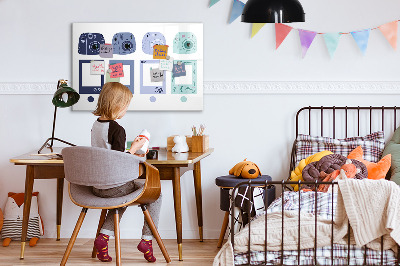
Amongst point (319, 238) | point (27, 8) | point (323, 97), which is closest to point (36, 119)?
point (27, 8)

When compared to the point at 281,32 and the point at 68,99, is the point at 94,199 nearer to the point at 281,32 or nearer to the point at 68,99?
the point at 68,99

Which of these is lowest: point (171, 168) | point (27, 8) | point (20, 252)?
point (20, 252)

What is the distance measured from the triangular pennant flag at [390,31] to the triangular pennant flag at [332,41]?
1.05 feet

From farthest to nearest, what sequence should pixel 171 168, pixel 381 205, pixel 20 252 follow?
pixel 20 252 → pixel 171 168 → pixel 381 205

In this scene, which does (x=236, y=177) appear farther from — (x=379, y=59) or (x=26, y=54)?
(x=26, y=54)

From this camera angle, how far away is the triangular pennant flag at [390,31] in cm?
424

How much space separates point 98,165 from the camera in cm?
319

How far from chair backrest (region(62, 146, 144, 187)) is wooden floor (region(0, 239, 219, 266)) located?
654 mm

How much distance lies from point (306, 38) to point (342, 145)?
31.4 inches

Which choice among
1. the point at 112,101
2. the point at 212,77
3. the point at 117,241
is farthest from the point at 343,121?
the point at 117,241

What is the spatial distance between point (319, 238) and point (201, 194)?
4.62 feet

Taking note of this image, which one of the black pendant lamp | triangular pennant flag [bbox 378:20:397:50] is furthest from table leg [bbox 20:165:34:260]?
triangular pennant flag [bbox 378:20:397:50]

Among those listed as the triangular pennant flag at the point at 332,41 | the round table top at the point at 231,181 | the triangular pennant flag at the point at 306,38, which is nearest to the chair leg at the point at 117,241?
the round table top at the point at 231,181

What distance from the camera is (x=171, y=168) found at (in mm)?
3674
